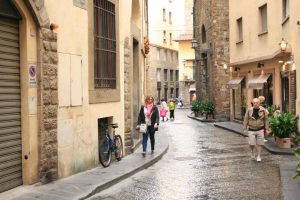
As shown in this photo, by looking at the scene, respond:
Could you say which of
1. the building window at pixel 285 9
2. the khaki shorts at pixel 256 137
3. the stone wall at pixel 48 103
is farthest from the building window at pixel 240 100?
the stone wall at pixel 48 103

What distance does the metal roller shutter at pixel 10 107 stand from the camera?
29.1 ft

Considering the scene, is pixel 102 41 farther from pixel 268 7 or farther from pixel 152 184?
pixel 268 7

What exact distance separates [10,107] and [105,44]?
4.63 metres

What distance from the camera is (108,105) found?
1340cm

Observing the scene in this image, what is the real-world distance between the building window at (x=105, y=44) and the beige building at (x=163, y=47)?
58.3 meters

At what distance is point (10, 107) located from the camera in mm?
9141

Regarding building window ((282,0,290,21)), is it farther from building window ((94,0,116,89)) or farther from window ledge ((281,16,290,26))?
building window ((94,0,116,89))

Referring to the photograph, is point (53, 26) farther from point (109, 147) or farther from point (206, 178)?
point (206, 178)

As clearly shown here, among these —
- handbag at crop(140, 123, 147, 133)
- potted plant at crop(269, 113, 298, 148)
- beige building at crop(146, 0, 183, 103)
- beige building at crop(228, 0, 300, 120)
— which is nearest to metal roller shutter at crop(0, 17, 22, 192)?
handbag at crop(140, 123, 147, 133)

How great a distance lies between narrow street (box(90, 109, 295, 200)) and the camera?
30.8 ft

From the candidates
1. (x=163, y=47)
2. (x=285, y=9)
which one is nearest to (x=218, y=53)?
(x=285, y=9)

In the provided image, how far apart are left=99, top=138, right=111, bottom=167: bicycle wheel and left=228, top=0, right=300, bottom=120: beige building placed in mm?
8173

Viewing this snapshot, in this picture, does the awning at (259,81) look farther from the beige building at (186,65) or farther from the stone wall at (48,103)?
the beige building at (186,65)

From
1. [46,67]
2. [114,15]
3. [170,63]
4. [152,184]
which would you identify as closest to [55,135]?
[46,67]
